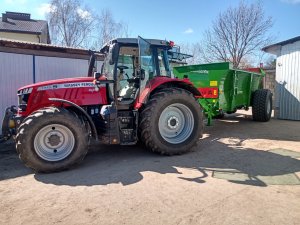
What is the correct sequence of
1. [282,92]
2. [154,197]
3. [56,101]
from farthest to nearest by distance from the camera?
1. [282,92]
2. [56,101]
3. [154,197]

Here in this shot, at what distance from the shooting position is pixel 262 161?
18.5 ft

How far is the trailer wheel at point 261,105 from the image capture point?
412 inches

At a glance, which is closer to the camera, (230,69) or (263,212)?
(263,212)

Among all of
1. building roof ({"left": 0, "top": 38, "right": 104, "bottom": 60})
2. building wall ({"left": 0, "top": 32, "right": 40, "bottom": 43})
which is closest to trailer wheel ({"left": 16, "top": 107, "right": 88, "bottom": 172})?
building roof ({"left": 0, "top": 38, "right": 104, "bottom": 60})

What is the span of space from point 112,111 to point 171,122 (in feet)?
4.48

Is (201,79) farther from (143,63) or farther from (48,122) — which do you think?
(48,122)

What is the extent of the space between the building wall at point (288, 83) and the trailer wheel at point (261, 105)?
5.25 ft

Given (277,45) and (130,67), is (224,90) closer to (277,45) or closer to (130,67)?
(130,67)

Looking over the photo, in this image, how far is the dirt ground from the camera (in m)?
3.49

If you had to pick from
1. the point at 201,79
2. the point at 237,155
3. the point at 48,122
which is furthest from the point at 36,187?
the point at 201,79

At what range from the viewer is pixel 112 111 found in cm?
558

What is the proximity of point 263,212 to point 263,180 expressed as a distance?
45.9 inches

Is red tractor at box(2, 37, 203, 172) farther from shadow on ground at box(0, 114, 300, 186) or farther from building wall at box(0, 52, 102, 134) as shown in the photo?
building wall at box(0, 52, 102, 134)

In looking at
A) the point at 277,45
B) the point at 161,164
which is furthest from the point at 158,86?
the point at 277,45
